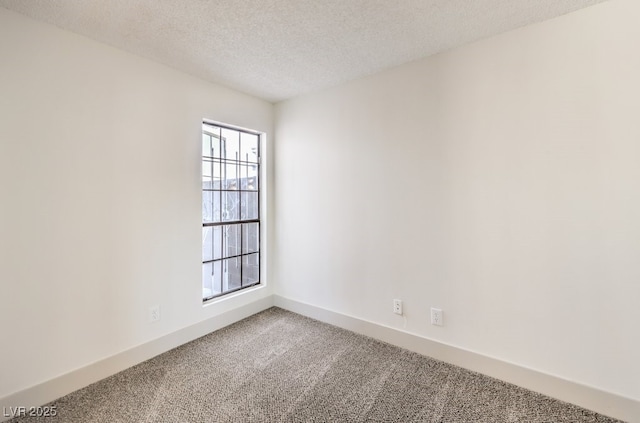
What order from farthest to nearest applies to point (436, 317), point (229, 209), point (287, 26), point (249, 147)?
1. point (249, 147)
2. point (229, 209)
3. point (436, 317)
4. point (287, 26)

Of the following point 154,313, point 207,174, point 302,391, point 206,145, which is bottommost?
point 302,391

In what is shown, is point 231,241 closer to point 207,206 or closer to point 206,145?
point 207,206

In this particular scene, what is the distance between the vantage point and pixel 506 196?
→ 2.02 metres

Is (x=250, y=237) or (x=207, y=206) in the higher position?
(x=207, y=206)

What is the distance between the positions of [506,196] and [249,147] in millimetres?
2618

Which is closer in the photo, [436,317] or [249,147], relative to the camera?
[436,317]

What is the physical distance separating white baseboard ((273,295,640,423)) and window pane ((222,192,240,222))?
1.48 meters

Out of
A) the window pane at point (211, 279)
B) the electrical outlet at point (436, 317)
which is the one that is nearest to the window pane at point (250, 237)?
the window pane at point (211, 279)

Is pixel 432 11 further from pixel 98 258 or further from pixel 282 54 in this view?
pixel 98 258

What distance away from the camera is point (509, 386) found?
197 centimetres

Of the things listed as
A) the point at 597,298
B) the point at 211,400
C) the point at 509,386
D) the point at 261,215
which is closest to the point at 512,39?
the point at 597,298

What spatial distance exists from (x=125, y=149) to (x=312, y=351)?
7.33 ft

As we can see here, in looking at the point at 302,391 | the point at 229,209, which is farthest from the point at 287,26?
the point at 302,391

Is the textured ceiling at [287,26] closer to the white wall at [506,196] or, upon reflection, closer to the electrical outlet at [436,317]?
the white wall at [506,196]
